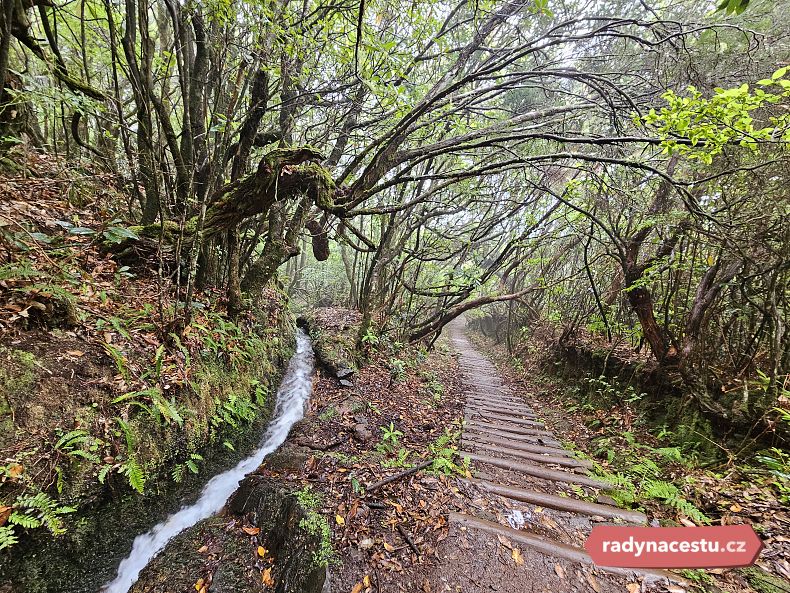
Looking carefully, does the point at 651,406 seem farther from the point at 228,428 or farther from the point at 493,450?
the point at 228,428

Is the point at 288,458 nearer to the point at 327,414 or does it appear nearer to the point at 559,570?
the point at 327,414

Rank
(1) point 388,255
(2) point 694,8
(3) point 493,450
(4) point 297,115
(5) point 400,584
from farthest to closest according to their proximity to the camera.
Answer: (1) point 388,255, (2) point 694,8, (4) point 297,115, (3) point 493,450, (5) point 400,584

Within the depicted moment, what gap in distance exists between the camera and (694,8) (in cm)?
720

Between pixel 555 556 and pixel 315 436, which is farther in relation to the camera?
pixel 315 436

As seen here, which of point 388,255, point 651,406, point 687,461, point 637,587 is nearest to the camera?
point 637,587

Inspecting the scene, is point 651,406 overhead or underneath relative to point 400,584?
overhead

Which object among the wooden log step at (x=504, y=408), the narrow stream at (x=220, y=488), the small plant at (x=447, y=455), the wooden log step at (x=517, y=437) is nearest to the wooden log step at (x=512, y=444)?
the wooden log step at (x=517, y=437)

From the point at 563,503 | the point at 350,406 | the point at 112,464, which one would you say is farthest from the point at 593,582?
the point at 112,464

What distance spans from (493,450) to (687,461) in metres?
2.71

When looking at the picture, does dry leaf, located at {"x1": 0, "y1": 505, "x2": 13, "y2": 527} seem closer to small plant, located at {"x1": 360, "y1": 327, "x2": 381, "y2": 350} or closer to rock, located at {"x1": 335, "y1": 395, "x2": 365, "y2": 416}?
rock, located at {"x1": 335, "y1": 395, "x2": 365, "y2": 416}

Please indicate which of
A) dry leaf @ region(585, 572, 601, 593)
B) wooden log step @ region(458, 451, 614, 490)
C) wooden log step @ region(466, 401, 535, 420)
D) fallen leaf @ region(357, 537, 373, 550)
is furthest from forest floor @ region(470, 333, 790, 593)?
fallen leaf @ region(357, 537, 373, 550)

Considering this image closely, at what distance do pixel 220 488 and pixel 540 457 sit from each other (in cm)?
Result: 499

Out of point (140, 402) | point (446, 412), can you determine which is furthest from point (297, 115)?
point (446, 412)

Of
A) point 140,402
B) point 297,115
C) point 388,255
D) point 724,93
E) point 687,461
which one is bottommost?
point 687,461
